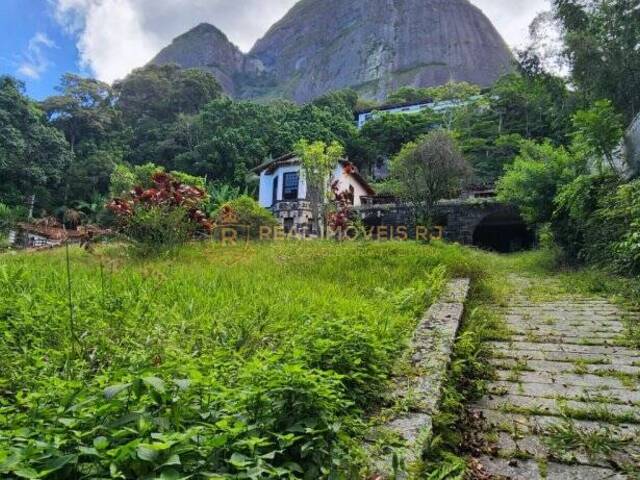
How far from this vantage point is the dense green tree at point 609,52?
1362 centimetres

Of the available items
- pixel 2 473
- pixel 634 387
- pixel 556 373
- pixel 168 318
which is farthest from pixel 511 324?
pixel 2 473

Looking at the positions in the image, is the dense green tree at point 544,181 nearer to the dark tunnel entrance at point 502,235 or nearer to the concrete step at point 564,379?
the concrete step at point 564,379

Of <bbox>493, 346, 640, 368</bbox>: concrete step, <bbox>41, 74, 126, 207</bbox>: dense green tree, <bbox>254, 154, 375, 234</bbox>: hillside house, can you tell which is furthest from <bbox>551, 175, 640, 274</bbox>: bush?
<bbox>41, 74, 126, 207</bbox>: dense green tree

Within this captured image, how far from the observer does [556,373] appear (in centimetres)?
255

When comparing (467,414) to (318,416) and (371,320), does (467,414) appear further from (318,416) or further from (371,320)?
(318,416)

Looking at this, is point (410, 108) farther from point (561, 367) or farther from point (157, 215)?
point (561, 367)

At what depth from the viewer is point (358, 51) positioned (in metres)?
72.6

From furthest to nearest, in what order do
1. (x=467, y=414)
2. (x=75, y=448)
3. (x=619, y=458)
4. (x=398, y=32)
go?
(x=398, y=32)
(x=467, y=414)
(x=619, y=458)
(x=75, y=448)

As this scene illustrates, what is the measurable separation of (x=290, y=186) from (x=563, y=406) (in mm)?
20967

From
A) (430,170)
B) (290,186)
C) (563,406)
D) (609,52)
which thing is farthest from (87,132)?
(563,406)

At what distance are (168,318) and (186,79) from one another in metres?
41.6

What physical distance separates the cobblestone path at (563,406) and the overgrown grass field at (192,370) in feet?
1.82

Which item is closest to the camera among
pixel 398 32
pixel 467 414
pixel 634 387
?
pixel 467 414

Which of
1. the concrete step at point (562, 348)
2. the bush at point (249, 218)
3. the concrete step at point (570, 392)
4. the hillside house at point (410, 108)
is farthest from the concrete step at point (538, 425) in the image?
the hillside house at point (410, 108)
